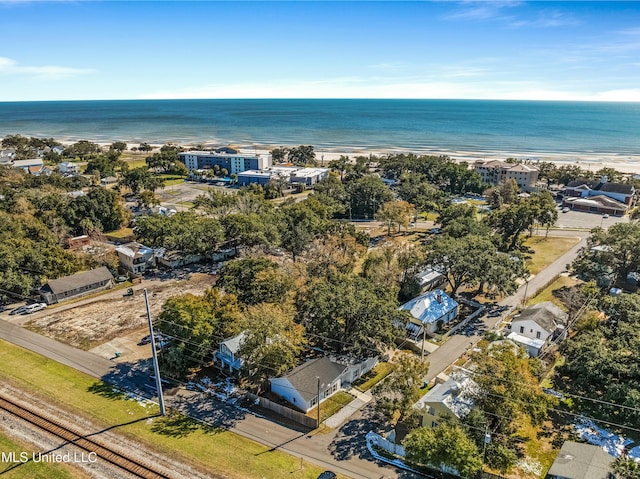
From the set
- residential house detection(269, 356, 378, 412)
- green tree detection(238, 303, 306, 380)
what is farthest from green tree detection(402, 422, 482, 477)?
green tree detection(238, 303, 306, 380)

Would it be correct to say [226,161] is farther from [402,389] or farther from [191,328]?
[402,389]

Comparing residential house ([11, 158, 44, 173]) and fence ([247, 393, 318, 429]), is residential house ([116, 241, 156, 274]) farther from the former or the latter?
residential house ([11, 158, 44, 173])

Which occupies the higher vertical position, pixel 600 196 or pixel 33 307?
pixel 600 196

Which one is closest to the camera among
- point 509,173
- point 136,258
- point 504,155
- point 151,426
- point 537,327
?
point 151,426

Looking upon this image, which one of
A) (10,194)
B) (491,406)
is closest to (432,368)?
(491,406)

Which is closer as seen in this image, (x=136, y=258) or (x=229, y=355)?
(x=229, y=355)

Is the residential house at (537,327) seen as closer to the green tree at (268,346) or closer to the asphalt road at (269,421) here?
the asphalt road at (269,421)

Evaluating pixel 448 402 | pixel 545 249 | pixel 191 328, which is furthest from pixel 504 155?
pixel 191 328

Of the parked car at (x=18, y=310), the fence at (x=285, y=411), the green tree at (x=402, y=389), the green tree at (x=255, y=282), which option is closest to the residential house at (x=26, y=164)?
the parked car at (x=18, y=310)
